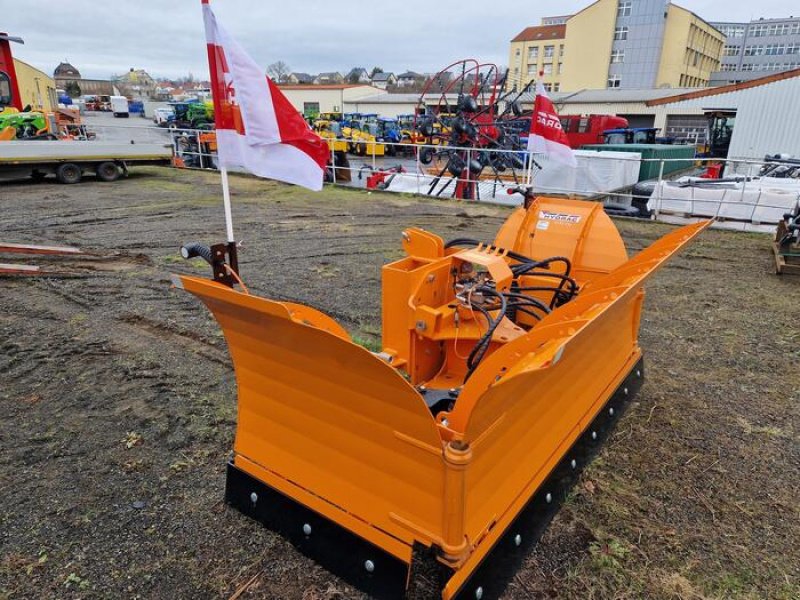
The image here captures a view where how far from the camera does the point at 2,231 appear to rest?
843 cm

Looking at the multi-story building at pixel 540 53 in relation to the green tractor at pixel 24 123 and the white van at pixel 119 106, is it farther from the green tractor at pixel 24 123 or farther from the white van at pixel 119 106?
the green tractor at pixel 24 123

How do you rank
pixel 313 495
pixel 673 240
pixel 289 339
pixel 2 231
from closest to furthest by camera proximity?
1. pixel 289 339
2. pixel 313 495
3. pixel 673 240
4. pixel 2 231

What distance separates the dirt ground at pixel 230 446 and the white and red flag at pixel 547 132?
1920mm

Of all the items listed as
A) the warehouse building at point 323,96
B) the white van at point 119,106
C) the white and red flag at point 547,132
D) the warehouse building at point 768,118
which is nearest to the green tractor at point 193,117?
the warehouse building at point 768,118

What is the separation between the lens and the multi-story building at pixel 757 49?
7056cm

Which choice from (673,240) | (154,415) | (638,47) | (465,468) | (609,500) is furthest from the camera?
(638,47)

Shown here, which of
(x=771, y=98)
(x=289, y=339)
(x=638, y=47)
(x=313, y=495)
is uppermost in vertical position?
(x=638, y=47)

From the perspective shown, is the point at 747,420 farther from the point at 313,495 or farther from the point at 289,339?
the point at 289,339

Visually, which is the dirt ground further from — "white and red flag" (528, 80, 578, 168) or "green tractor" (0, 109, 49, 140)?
"green tractor" (0, 109, 49, 140)

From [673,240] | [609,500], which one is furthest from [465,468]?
[673,240]

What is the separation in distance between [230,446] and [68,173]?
1330 cm

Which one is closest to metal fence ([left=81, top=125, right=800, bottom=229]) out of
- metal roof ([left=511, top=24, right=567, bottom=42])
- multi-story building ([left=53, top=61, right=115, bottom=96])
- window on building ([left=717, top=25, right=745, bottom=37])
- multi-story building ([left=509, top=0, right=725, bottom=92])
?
multi-story building ([left=509, top=0, right=725, bottom=92])

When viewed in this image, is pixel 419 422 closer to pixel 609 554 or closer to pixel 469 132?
pixel 609 554

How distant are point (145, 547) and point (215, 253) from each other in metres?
1.38
